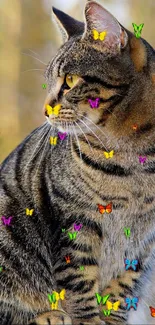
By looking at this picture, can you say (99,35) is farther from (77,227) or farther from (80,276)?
(80,276)

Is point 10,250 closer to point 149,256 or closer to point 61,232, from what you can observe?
point 61,232

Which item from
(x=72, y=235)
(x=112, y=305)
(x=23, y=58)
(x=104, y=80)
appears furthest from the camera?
(x=23, y=58)

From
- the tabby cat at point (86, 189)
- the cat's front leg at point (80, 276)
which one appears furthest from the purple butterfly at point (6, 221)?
the cat's front leg at point (80, 276)

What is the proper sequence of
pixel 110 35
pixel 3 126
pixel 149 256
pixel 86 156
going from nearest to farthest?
1. pixel 110 35
2. pixel 86 156
3. pixel 149 256
4. pixel 3 126

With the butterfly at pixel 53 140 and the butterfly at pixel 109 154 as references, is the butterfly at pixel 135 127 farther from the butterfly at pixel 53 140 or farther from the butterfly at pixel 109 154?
the butterfly at pixel 53 140

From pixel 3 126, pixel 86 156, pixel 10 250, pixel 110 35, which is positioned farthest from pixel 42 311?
pixel 110 35

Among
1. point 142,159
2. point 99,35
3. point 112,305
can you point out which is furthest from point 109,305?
point 99,35
